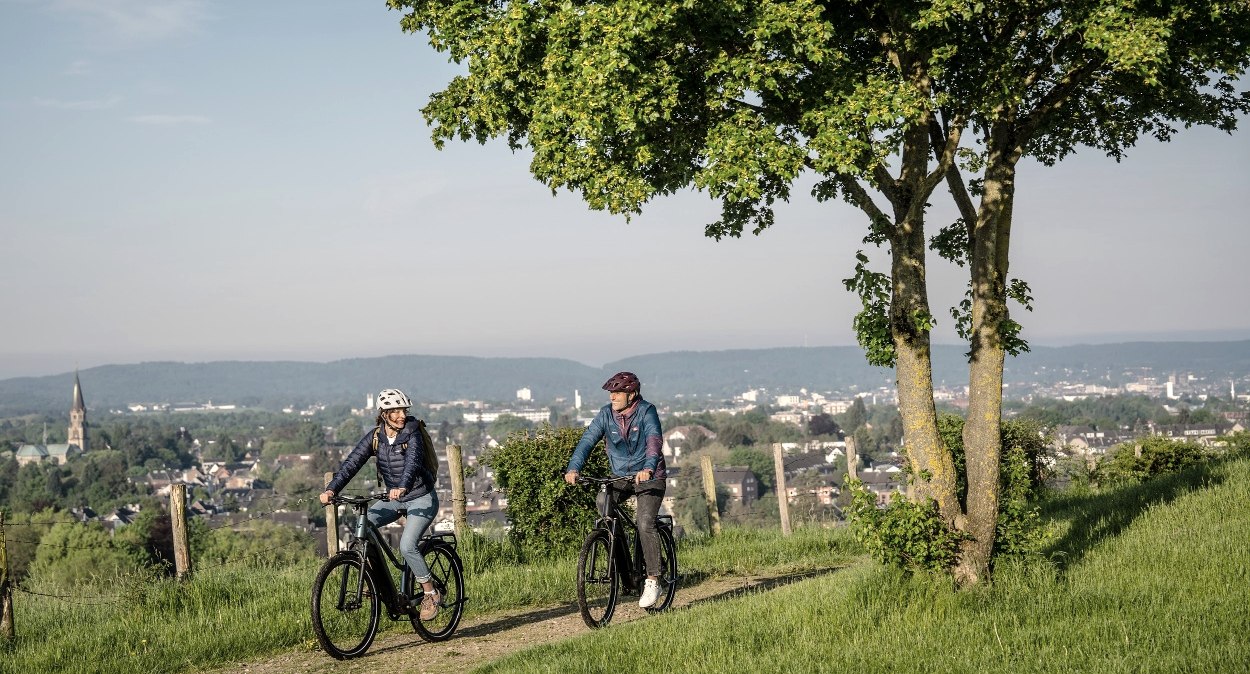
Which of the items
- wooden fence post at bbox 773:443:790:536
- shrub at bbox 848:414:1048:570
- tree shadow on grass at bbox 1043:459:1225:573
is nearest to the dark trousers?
shrub at bbox 848:414:1048:570

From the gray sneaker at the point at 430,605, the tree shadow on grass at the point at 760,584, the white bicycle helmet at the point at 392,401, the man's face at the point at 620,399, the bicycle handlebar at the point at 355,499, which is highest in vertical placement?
the white bicycle helmet at the point at 392,401

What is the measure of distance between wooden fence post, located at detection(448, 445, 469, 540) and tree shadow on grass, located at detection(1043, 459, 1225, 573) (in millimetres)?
7057

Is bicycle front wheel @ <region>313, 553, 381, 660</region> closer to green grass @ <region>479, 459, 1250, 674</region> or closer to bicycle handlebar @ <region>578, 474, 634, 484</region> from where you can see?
green grass @ <region>479, 459, 1250, 674</region>

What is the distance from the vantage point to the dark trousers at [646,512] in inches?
406

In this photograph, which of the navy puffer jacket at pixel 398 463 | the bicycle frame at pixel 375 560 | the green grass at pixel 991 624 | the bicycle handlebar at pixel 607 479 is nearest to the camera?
the green grass at pixel 991 624

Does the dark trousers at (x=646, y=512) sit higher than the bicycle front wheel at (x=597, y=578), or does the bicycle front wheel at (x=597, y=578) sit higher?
the dark trousers at (x=646, y=512)

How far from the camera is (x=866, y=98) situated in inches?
357

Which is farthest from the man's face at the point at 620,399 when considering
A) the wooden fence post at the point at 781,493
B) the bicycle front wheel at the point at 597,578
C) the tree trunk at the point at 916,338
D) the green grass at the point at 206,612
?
the wooden fence post at the point at 781,493

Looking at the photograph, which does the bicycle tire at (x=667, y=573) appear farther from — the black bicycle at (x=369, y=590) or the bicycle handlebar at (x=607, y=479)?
the black bicycle at (x=369, y=590)

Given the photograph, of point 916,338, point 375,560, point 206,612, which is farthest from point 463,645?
point 916,338

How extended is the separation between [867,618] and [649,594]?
7.07 ft

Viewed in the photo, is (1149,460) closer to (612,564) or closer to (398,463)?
(612,564)

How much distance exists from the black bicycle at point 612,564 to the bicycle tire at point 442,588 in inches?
42.3

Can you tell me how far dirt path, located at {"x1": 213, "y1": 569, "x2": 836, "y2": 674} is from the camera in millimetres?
9312
